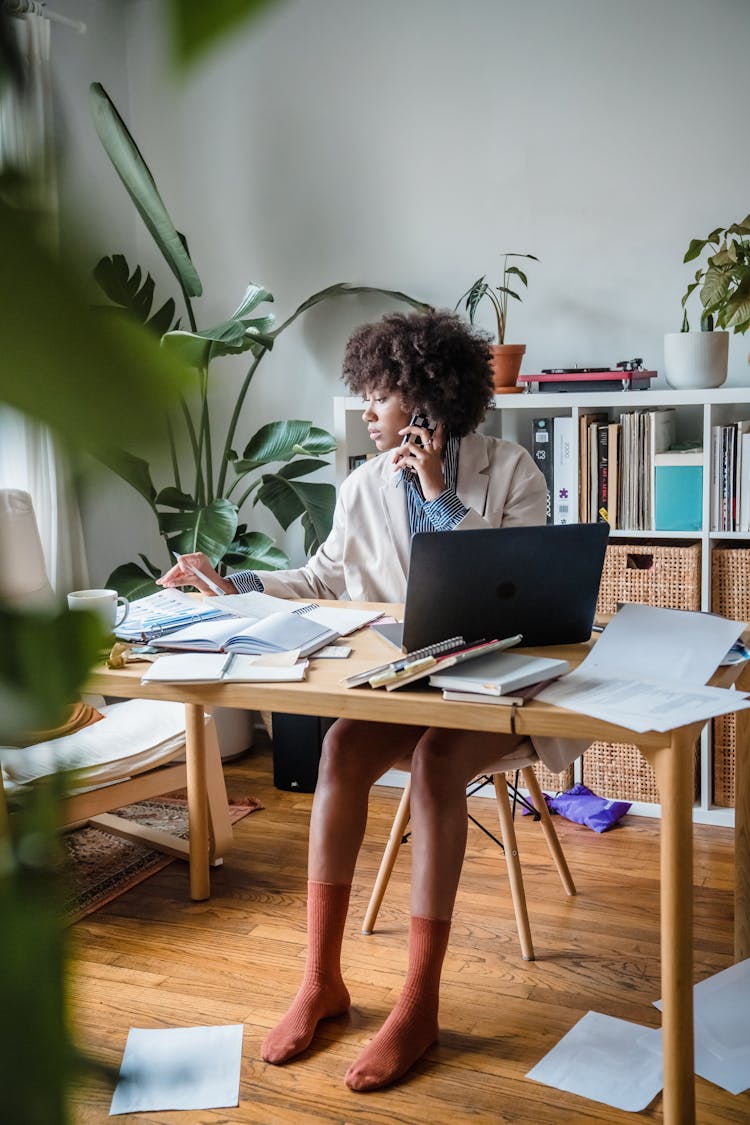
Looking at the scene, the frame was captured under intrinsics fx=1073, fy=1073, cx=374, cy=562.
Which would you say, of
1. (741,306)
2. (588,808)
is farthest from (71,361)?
(588,808)

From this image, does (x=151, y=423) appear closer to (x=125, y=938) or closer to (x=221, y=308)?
(x=125, y=938)

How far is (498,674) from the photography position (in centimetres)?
149

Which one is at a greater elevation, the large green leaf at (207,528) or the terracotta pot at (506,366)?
the terracotta pot at (506,366)

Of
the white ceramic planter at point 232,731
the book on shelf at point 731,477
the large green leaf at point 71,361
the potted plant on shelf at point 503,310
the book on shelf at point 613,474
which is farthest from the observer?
the white ceramic planter at point 232,731

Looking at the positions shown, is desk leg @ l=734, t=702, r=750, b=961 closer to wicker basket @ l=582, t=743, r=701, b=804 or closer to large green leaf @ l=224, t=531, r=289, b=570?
wicker basket @ l=582, t=743, r=701, b=804

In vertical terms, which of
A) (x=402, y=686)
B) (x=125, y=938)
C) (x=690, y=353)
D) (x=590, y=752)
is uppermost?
(x=690, y=353)

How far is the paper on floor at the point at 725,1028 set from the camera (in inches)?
67.1

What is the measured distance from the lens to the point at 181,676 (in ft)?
5.19

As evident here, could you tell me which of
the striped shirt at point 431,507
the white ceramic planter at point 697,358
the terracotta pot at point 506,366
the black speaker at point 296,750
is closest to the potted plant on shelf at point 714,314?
the white ceramic planter at point 697,358

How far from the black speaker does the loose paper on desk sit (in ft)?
4.75

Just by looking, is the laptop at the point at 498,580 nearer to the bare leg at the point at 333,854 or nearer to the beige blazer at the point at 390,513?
the bare leg at the point at 333,854

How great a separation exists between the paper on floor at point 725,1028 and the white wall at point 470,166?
171 centimetres

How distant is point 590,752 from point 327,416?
1.44m

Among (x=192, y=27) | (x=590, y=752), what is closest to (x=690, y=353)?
(x=590, y=752)
